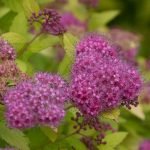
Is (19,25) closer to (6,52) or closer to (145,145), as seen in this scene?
(6,52)

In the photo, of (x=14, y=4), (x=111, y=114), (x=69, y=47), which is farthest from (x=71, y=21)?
(x=111, y=114)

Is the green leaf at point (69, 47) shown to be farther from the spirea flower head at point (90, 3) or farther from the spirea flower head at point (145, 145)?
the spirea flower head at point (90, 3)

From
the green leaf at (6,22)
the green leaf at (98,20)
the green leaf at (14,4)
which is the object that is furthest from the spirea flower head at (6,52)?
the green leaf at (98,20)

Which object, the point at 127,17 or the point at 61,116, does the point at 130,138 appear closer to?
the point at 61,116

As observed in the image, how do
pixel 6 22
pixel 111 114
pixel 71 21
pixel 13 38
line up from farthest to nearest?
1. pixel 71 21
2. pixel 6 22
3. pixel 13 38
4. pixel 111 114

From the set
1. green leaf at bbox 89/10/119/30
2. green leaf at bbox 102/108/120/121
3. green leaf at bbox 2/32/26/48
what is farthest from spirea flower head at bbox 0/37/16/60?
green leaf at bbox 89/10/119/30

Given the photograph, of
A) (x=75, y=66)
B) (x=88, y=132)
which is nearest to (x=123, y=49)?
(x=88, y=132)
